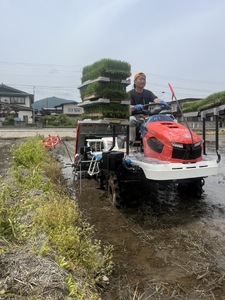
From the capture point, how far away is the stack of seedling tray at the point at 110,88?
19.4 ft

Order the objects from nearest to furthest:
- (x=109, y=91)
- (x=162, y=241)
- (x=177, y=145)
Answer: (x=162, y=241)
(x=177, y=145)
(x=109, y=91)

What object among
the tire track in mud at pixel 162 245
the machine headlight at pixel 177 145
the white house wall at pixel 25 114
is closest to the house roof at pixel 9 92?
the white house wall at pixel 25 114

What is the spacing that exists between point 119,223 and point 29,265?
8.00 ft

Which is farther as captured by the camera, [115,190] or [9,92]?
[9,92]

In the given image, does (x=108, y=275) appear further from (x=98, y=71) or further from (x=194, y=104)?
(x=98, y=71)

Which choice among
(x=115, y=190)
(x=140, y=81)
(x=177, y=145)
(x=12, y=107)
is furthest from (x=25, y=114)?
(x=177, y=145)

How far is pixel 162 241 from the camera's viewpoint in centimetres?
393

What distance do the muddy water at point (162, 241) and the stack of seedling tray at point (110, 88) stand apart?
5.60ft

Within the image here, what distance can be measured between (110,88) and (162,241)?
3.26m

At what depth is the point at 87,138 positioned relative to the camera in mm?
7824

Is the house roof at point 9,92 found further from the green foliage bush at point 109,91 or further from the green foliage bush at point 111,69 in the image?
the green foliage bush at point 109,91

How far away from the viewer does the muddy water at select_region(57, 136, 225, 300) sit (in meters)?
2.87

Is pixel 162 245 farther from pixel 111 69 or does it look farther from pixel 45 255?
pixel 111 69

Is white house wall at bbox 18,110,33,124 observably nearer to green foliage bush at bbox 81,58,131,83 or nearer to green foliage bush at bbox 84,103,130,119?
green foliage bush at bbox 81,58,131,83
